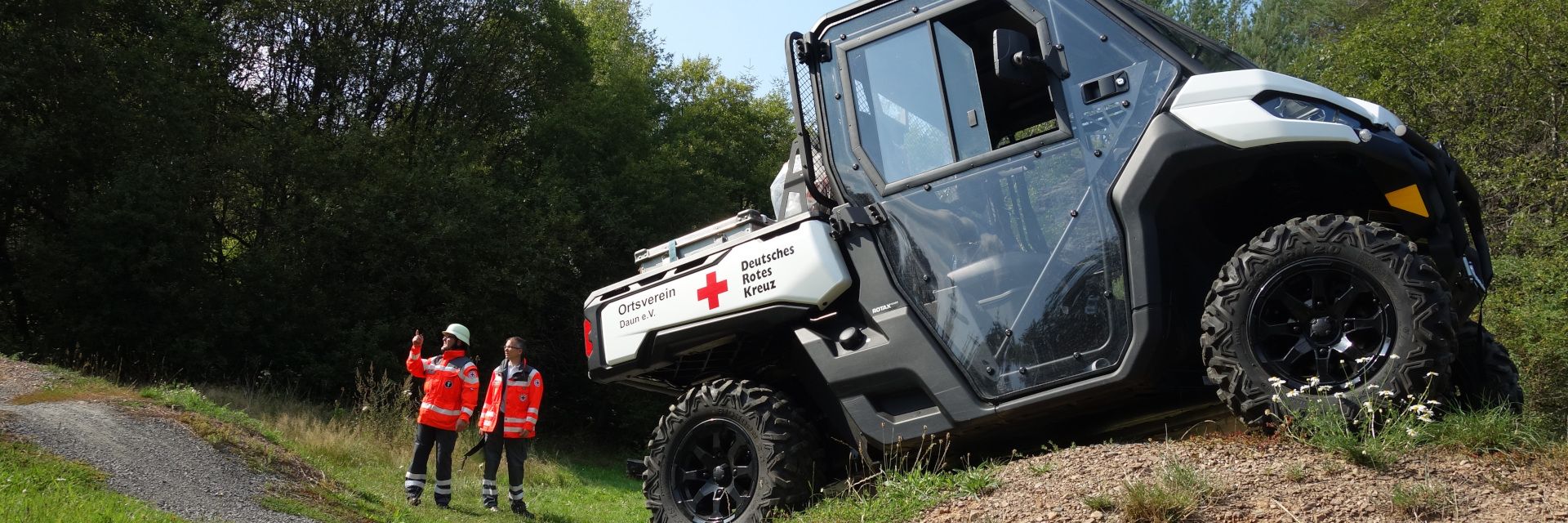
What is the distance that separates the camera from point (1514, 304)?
13.6m

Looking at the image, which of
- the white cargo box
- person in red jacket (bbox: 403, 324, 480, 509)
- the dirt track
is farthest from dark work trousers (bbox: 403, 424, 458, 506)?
the dirt track

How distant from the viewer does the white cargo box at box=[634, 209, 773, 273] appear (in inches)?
260

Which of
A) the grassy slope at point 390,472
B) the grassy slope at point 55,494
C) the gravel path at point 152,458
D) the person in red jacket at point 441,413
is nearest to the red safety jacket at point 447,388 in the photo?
the person in red jacket at point 441,413

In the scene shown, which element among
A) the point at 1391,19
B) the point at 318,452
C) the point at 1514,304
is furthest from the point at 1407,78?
the point at 318,452

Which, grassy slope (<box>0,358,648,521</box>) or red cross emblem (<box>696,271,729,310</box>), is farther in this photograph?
red cross emblem (<box>696,271,729,310</box>)

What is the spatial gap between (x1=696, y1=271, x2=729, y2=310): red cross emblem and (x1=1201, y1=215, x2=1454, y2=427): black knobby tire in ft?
8.83

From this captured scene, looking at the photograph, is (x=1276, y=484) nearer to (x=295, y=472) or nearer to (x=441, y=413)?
(x=441, y=413)

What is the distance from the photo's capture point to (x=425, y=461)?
972 cm

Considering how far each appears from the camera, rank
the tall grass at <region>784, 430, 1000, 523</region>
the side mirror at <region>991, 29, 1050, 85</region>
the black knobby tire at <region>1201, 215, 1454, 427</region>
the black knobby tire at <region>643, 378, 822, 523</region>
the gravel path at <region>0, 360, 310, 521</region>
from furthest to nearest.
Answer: the gravel path at <region>0, 360, 310, 521</region>, the black knobby tire at <region>643, 378, 822, 523</region>, the tall grass at <region>784, 430, 1000, 523</region>, the side mirror at <region>991, 29, 1050, 85</region>, the black knobby tire at <region>1201, 215, 1454, 427</region>

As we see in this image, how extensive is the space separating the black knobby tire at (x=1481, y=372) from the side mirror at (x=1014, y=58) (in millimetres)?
2218

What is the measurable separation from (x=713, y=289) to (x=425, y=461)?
445 cm

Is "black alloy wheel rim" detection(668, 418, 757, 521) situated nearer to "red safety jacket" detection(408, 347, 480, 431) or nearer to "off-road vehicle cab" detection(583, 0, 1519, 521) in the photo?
"off-road vehicle cab" detection(583, 0, 1519, 521)

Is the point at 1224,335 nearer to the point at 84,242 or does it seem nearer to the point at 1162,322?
the point at 1162,322

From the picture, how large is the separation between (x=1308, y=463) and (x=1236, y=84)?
5.14ft
